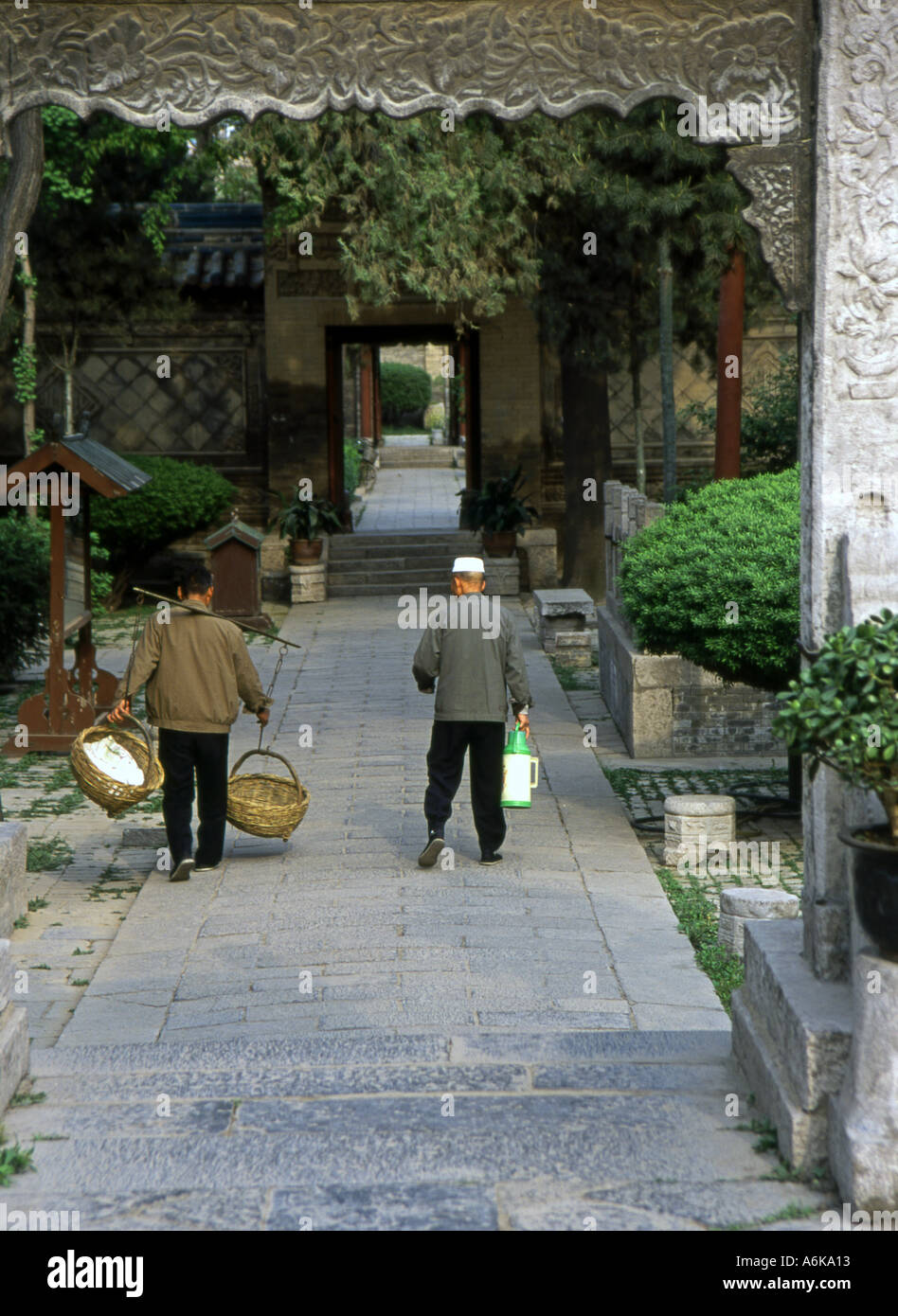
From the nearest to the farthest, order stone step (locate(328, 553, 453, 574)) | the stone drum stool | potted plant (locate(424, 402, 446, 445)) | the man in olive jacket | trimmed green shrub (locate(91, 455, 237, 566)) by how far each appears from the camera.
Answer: the man in olive jacket < the stone drum stool < trimmed green shrub (locate(91, 455, 237, 566)) < stone step (locate(328, 553, 453, 574)) < potted plant (locate(424, 402, 446, 445))

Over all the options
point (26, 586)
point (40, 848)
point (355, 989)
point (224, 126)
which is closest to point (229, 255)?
point (224, 126)

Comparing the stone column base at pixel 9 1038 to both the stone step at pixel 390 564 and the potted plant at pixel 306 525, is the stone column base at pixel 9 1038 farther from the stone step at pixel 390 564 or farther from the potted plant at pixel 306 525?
the stone step at pixel 390 564

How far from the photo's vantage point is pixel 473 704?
27.9 ft

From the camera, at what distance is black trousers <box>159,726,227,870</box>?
27.4ft

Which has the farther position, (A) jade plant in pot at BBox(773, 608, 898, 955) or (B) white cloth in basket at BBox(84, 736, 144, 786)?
(B) white cloth in basket at BBox(84, 736, 144, 786)

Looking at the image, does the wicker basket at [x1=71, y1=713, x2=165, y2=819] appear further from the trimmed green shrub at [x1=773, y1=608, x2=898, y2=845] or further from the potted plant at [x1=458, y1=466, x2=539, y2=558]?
the potted plant at [x1=458, y1=466, x2=539, y2=558]

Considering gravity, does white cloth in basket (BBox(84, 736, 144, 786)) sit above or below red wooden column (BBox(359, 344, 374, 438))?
below

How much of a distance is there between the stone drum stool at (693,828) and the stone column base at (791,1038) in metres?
3.70

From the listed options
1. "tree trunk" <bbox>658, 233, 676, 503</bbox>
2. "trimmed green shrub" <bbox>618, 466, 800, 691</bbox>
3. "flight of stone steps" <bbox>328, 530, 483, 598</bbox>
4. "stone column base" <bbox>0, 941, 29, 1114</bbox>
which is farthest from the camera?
"flight of stone steps" <bbox>328, 530, 483, 598</bbox>

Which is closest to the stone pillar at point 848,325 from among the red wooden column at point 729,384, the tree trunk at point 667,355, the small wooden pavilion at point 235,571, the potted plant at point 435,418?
the red wooden column at point 729,384

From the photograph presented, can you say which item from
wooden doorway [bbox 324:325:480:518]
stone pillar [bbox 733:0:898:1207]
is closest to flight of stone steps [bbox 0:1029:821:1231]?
stone pillar [bbox 733:0:898:1207]

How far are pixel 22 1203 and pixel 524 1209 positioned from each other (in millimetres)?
1319

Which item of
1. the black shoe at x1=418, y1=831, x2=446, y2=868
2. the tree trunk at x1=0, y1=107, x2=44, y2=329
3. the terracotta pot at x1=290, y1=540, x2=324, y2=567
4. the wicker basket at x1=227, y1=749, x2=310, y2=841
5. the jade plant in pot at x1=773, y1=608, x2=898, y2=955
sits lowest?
the black shoe at x1=418, y1=831, x2=446, y2=868

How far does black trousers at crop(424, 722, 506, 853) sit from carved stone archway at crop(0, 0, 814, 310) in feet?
13.5
